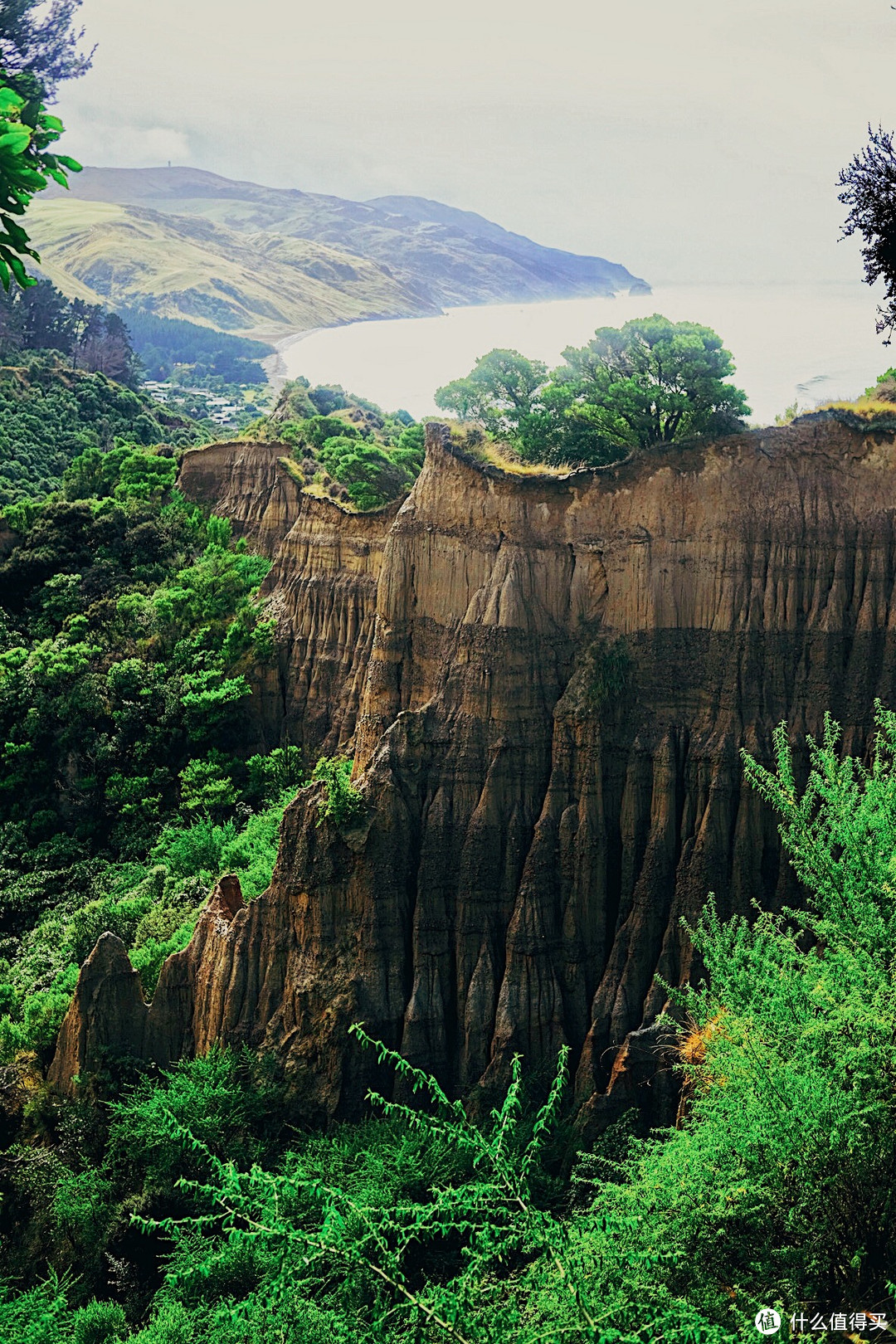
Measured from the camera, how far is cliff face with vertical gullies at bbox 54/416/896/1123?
25.4m

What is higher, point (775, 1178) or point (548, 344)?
point (548, 344)

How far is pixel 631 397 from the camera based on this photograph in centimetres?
3020

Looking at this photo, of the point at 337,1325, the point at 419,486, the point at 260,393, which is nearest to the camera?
Result: the point at 337,1325

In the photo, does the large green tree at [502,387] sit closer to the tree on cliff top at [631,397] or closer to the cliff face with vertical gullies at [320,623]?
the tree on cliff top at [631,397]

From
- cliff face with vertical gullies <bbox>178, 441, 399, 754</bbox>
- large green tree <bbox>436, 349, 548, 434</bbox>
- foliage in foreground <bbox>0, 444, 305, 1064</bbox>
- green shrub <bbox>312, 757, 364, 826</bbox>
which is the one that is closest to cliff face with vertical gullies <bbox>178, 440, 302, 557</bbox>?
foliage in foreground <bbox>0, 444, 305, 1064</bbox>

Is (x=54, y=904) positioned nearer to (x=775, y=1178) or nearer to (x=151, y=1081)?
(x=151, y=1081)

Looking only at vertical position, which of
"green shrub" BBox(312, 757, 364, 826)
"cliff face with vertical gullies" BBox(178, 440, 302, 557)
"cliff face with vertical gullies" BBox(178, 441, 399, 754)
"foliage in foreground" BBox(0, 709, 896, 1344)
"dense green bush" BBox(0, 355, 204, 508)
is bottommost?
"foliage in foreground" BBox(0, 709, 896, 1344)

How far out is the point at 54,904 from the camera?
36.1 m

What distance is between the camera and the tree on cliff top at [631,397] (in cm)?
2942

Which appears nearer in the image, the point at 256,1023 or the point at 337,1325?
the point at 337,1325

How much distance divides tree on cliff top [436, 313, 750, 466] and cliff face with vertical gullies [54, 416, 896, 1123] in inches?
101

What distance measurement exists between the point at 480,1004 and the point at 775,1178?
12.7m

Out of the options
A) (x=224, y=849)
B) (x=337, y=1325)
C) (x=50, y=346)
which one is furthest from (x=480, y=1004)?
(x=50, y=346)

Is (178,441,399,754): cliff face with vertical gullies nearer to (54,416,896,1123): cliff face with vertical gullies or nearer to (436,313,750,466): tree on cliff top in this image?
(436,313,750,466): tree on cliff top
